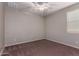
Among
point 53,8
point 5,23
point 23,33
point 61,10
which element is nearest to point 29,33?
point 23,33

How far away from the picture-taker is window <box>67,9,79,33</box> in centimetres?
191

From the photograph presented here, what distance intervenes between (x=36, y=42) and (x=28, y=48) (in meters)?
0.18

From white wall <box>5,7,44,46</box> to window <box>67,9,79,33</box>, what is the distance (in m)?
0.86

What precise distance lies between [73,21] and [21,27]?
4.26 ft

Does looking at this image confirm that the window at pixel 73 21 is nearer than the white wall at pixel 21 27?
No

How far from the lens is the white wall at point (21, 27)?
1415 mm

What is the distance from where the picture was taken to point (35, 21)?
4.86ft

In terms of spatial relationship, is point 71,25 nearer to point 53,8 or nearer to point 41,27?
point 53,8

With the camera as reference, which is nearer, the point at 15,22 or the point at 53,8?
the point at 15,22

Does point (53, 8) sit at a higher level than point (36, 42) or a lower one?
higher

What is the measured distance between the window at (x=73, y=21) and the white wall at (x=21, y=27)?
857 mm

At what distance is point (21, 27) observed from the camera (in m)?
1.46

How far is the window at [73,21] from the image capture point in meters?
1.91

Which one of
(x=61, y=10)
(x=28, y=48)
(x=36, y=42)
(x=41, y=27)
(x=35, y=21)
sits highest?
(x=61, y=10)
